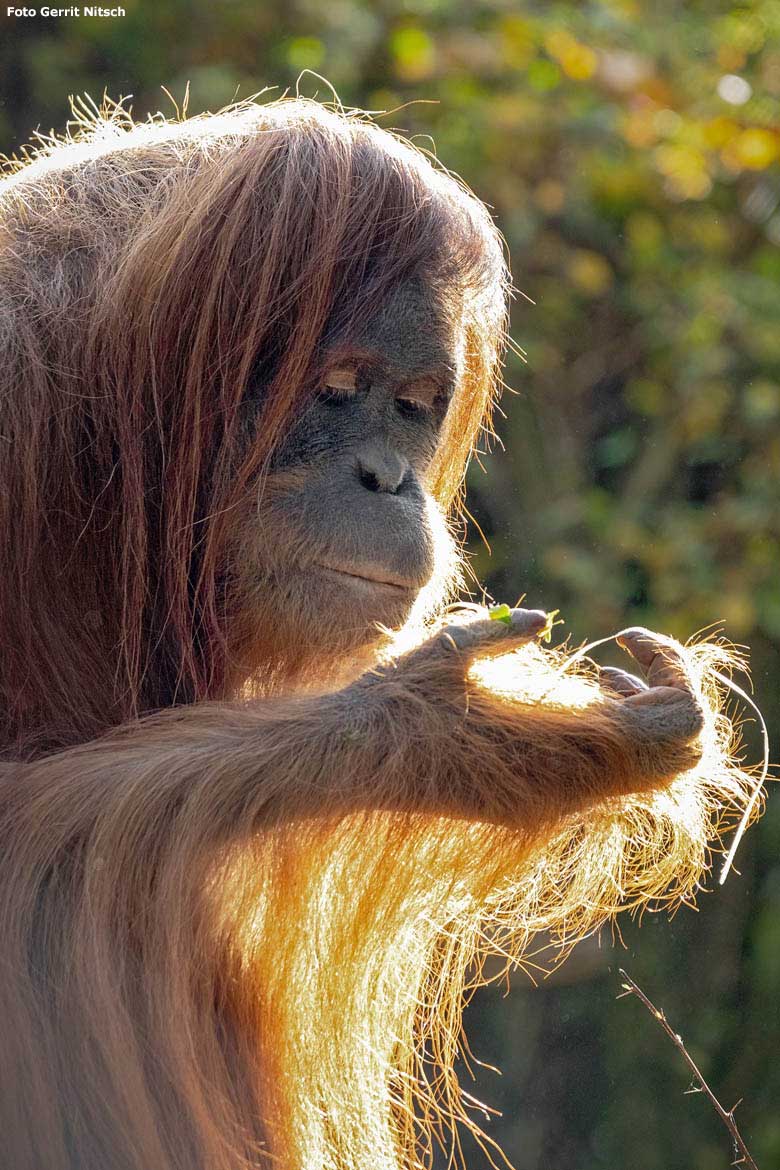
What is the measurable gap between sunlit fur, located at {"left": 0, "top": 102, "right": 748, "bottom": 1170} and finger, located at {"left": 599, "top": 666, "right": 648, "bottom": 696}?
0.10ft

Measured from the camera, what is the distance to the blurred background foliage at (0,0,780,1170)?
2.42 metres

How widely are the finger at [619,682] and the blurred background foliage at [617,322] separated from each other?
4.19 feet

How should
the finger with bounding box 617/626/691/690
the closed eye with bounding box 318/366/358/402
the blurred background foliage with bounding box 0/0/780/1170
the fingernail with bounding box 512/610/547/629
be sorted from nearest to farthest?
the fingernail with bounding box 512/610/547/629
the finger with bounding box 617/626/691/690
the closed eye with bounding box 318/366/358/402
the blurred background foliage with bounding box 0/0/780/1170

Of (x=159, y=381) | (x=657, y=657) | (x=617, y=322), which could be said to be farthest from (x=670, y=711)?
(x=617, y=322)

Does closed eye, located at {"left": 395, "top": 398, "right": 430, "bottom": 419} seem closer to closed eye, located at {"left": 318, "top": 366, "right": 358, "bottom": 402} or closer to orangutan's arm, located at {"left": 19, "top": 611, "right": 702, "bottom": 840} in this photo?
closed eye, located at {"left": 318, "top": 366, "right": 358, "bottom": 402}

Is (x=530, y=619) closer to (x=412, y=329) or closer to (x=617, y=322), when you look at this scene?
(x=412, y=329)

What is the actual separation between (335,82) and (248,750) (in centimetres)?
186

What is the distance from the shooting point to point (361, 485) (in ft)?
3.84

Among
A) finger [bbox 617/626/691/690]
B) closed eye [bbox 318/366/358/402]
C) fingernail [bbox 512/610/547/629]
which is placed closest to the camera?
fingernail [bbox 512/610/547/629]

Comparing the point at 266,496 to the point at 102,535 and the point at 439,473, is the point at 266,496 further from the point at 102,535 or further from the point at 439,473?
the point at 439,473

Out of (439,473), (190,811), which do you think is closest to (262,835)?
(190,811)

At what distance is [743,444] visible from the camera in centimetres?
265

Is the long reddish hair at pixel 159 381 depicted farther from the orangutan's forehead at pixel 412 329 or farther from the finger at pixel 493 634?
the finger at pixel 493 634

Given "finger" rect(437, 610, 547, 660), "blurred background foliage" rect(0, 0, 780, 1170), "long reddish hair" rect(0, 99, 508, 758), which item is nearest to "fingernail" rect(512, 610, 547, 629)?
"finger" rect(437, 610, 547, 660)
